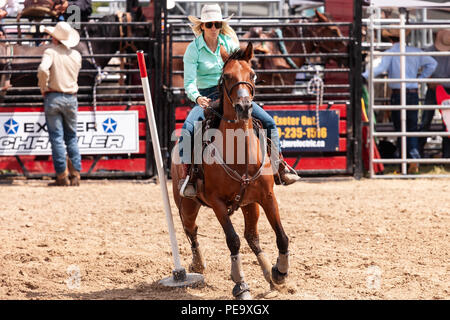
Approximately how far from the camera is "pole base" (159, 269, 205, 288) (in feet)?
18.1

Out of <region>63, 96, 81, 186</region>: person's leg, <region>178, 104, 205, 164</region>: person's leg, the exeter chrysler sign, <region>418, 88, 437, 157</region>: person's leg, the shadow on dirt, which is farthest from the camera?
<region>418, 88, 437, 157</region>: person's leg

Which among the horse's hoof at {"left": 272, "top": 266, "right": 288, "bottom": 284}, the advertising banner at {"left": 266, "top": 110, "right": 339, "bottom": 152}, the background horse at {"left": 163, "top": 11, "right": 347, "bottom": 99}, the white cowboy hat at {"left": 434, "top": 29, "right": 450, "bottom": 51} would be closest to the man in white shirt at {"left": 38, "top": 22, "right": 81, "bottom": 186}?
the background horse at {"left": 163, "top": 11, "right": 347, "bottom": 99}

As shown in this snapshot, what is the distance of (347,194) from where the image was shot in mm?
9945

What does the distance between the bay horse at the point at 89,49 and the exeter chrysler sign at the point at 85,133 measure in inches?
29.0

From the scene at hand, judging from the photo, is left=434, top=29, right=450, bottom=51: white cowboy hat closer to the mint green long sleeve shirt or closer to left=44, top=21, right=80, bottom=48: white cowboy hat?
left=44, top=21, right=80, bottom=48: white cowboy hat

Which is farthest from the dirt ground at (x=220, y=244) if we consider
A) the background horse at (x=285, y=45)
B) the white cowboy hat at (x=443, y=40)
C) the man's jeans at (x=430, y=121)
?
the white cowboy hat at (x=443, y=40)

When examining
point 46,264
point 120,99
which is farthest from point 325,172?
point 46,264

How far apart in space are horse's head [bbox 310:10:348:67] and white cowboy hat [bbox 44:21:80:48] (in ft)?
12.5

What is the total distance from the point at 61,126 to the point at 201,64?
537cm

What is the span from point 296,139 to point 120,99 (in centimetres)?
289

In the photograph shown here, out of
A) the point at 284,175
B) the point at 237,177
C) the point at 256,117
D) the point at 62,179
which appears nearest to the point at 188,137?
the point at 256,117

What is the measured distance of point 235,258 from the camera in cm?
520

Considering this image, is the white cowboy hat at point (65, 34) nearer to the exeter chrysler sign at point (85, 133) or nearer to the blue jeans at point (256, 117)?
the exeter chrysler sign at point (85, 133)

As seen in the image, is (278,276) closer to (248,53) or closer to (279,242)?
(279,242)
